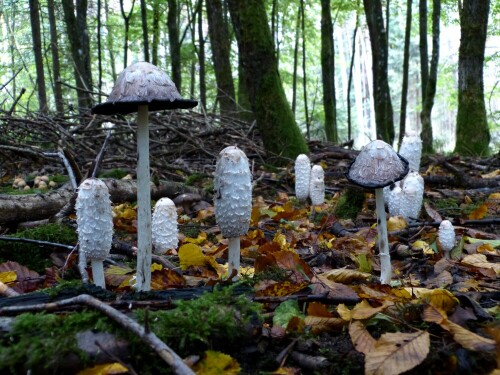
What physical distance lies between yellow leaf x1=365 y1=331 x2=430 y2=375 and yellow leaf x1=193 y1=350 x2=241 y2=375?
0.32 meters

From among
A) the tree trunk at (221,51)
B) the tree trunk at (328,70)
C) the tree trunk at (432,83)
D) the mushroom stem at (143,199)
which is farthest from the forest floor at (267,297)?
the tree trunk at (328,70)

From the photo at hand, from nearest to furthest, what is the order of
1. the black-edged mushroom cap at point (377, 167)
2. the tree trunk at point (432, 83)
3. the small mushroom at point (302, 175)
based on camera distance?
the black-edged mushroom cap at point (377, 167) < the small mushroom at point (302, 175) < the tree trunk at point (432, 83)

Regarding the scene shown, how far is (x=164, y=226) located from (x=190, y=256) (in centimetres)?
37

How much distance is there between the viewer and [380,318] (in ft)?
4.64

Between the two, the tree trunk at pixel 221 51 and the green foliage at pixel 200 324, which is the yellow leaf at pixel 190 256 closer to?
the green foliage at pixel 200 324

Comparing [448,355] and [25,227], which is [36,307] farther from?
[25,227]

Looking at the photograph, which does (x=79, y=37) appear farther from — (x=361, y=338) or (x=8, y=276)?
(x=361, y=338)

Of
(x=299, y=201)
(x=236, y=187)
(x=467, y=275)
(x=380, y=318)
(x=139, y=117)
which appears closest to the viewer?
(x=380, y=318)

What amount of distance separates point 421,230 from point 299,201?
1723mm

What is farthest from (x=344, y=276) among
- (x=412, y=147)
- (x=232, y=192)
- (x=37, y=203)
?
(x=412, y=147)

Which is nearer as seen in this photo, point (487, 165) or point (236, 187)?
point (236, 187)

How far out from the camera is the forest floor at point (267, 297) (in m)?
1.14

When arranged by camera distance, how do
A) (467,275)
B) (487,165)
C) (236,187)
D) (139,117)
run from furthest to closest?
(487,165)
(467,275)
(236,187)
(139,117)

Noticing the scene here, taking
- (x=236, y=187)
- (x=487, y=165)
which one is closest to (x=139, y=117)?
(x=236, y=187)
